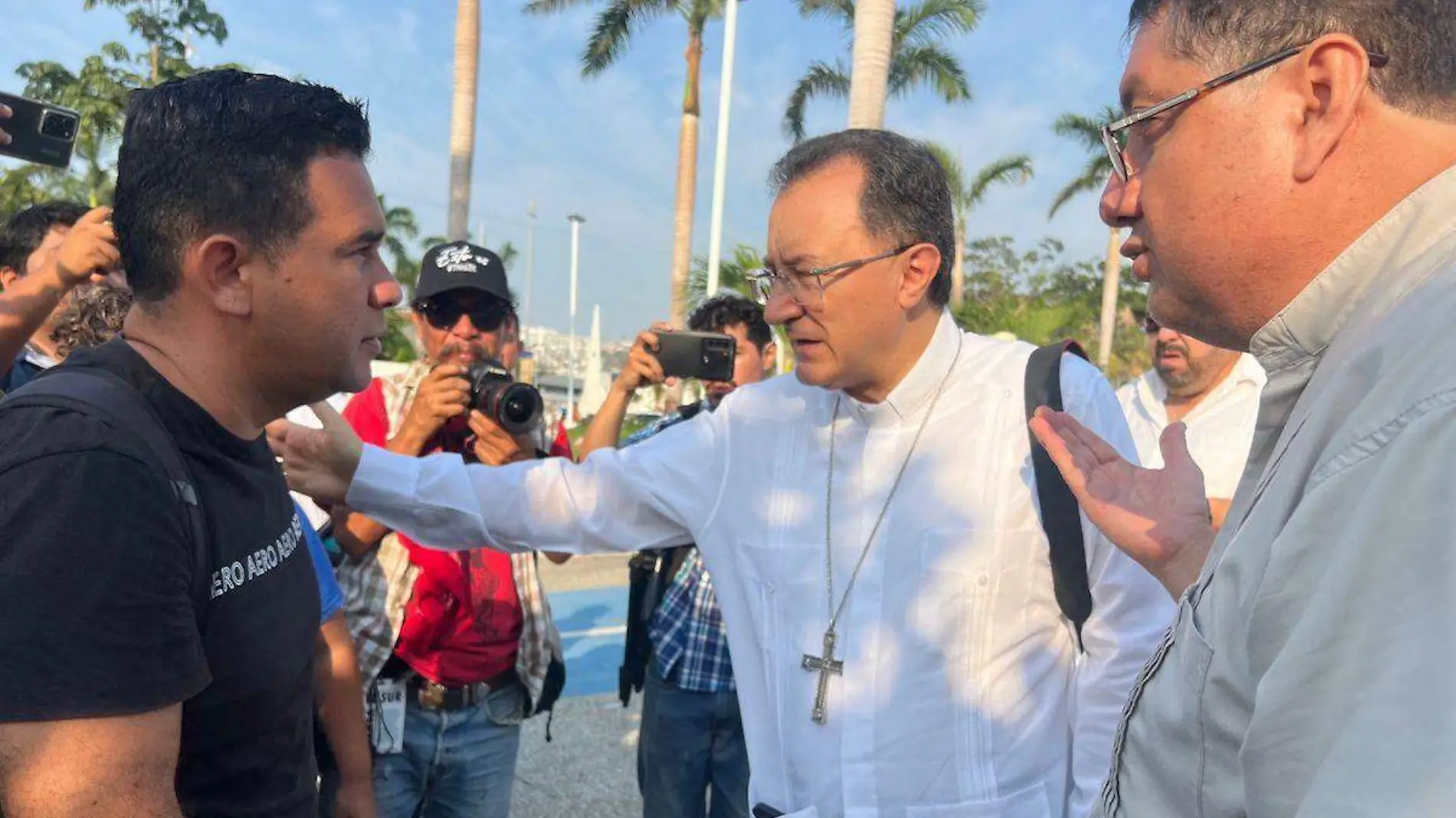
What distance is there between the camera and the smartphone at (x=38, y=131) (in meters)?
2.62

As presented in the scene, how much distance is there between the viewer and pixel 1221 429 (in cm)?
358

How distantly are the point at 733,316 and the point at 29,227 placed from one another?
117 inches

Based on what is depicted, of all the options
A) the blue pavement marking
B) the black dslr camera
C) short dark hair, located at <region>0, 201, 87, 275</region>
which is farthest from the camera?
the blue pavement marking

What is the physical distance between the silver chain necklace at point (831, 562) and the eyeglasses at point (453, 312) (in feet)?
5.09

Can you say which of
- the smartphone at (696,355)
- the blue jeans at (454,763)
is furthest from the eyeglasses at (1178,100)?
the blue jeans at (454,763)

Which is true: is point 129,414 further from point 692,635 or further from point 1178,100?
point 692,635

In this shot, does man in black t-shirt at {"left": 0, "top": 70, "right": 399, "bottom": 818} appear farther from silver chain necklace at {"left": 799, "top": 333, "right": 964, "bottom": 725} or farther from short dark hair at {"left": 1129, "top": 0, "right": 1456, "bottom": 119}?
short dark hair at {"left": 1129, "top": 0, "right": 1456, "bottom": 119}

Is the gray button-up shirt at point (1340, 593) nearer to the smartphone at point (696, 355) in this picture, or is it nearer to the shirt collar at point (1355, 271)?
the shirt collar at point (1355, 271)

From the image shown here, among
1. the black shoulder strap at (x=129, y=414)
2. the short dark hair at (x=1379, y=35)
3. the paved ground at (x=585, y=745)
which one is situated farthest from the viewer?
the paved ground at (x=585, y=745)

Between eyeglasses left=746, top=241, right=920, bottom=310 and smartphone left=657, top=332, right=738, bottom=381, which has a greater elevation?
eyeglasses left=746, top=241, right=920, bottom=310

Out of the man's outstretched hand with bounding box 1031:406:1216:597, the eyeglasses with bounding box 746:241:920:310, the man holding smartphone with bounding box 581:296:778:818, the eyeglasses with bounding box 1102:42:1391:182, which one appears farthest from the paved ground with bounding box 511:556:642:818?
the eyeglasses with bounding box 1102:42:1391:182

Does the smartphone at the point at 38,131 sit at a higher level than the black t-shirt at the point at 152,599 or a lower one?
higher

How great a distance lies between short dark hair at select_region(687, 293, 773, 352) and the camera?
15.9 ft

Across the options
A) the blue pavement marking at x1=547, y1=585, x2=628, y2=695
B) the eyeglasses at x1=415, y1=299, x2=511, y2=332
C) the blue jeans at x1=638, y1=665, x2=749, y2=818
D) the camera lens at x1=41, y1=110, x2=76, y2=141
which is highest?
the camera lens at x1=41, y1=110, x2=76, y2=141
